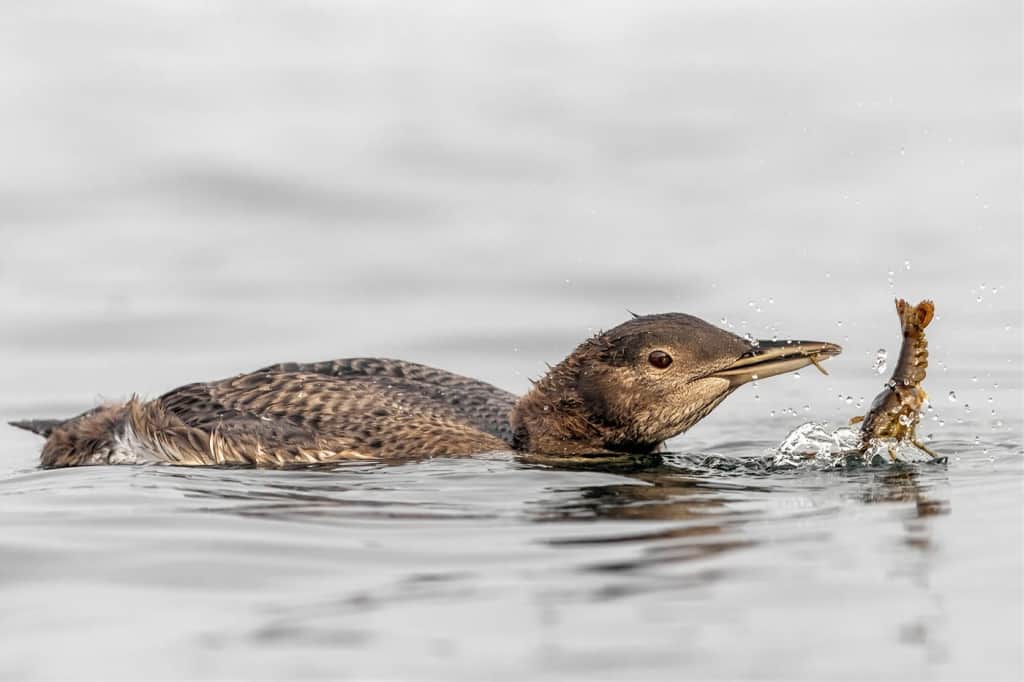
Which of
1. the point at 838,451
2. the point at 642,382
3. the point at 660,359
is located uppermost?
the point at 660,359

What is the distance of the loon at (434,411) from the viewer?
9.37 m

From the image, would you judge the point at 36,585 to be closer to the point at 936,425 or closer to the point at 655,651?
the point at 655,651

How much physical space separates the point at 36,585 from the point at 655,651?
7.93 ft

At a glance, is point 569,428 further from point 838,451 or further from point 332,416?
point 838,451

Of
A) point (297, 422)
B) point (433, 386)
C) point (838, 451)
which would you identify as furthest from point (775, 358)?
point (297, 422)

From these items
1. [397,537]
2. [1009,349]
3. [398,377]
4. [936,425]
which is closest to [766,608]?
[397,537]

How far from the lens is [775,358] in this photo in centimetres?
912

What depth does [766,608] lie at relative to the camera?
5695 millimetres

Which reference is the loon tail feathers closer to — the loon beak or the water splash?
the loon beak

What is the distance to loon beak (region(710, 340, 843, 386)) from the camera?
8984mm

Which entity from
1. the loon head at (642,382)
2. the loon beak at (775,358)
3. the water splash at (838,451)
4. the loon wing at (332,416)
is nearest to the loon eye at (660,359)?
the loon head at (642,382)

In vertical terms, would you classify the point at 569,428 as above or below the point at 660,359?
below

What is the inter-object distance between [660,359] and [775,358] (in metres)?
0.62

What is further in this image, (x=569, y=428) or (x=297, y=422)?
(x=569, y=428)
